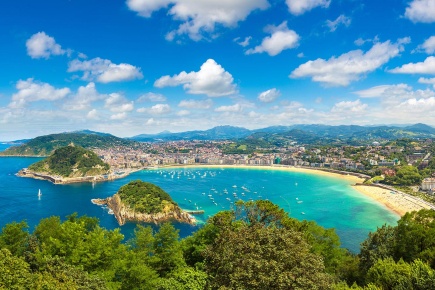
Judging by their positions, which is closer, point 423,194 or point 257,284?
point 257,284

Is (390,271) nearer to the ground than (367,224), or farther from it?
farther from it

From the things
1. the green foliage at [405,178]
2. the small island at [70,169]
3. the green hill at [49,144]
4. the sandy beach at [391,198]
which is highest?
the green hill at [49,144]

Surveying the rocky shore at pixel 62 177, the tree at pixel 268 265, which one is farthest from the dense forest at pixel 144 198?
the tree at pixel 268 265

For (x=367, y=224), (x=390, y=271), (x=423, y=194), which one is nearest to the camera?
(x=390, y=271)

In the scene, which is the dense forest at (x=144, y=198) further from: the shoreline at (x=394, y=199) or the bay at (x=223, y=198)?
the shoreline at (x=394, y=199)

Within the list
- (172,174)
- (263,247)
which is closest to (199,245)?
(263,247)

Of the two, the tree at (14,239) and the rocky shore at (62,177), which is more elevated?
the tree at (14,239)

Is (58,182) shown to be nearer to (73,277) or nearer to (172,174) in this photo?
(172,174)

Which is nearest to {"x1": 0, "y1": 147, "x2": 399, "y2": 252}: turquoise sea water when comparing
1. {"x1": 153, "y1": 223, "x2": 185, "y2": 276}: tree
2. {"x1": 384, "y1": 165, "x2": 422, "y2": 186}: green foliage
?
{"x1": 384, "y1": 165, "x2": 422, "y2": 186}: green foliage
